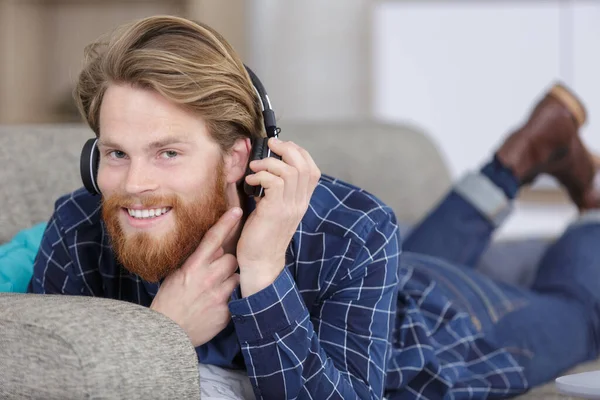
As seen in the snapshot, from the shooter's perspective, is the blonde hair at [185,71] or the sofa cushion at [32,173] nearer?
the blonde hair at [185,71]

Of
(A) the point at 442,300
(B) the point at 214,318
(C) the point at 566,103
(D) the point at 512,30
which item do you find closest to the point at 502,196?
(C) the point at 566,103

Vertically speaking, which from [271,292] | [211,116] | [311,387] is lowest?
[311,387]

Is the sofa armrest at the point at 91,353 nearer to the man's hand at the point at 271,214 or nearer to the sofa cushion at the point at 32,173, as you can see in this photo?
the man's hand at the point at 271,214

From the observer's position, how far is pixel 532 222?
3.96 metres

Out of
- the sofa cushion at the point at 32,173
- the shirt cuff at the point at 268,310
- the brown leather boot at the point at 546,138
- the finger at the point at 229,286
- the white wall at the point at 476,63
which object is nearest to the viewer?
the shirt cuff at the point at 268,310

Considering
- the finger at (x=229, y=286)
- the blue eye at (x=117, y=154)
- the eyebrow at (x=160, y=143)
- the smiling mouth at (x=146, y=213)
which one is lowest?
the finger at (x=229, y=286)

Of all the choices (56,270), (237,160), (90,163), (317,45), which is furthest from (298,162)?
(317,45)

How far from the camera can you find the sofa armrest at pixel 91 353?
980 millimetres

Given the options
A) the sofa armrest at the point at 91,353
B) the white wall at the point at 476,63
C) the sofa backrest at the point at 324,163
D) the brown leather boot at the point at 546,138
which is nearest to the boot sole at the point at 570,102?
the brown leather boot at the point at 546,138

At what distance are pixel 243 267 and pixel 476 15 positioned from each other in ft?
9.28

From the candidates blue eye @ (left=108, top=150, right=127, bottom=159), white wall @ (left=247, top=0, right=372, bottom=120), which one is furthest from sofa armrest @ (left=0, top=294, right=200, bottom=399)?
white wall @ (left=247, top=0, right=372, bottom=120)

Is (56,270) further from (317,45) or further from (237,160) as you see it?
(317,45)

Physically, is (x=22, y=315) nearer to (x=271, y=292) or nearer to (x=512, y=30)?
(x=271, y=292)

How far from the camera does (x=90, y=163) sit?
4.29ft
